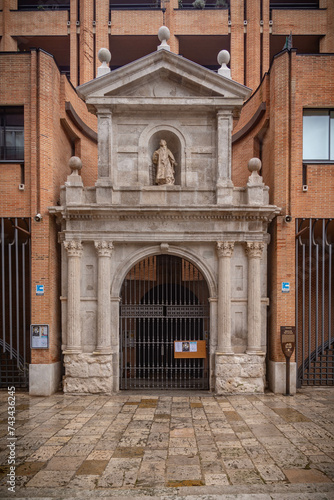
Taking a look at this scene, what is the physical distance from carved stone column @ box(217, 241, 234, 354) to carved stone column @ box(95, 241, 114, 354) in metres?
2.99

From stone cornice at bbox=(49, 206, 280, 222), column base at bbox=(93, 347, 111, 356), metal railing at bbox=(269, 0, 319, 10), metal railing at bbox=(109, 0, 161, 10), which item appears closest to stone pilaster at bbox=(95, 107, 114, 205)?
stone cornice at bbox=(49, 206, 280, 222)

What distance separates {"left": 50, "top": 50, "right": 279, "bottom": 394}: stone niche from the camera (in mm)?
10734

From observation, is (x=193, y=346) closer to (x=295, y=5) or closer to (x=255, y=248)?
(x=255, y=248)

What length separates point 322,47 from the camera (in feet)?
56.2

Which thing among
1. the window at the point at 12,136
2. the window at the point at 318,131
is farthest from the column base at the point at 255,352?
the window at the point at 12,136

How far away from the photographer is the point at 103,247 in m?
10.8

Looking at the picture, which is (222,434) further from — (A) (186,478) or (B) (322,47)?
(B) (322,47)

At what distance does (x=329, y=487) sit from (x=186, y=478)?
6.29 ft

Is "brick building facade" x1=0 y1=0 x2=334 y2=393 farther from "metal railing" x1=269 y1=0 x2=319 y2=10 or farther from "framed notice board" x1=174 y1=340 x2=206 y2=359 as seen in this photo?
"metal railing" x1=269 y1=0 x2=319 y2=10

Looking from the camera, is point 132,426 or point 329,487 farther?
point 132,426

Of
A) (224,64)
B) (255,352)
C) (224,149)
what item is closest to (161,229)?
(224,149)

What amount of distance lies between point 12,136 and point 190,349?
26.1ft

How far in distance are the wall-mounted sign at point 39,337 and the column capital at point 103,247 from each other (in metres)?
2.47

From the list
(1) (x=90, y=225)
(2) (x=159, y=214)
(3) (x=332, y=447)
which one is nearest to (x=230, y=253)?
(2) (x=159, y=214)
